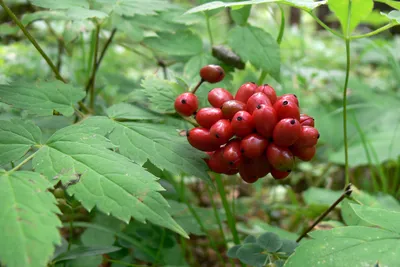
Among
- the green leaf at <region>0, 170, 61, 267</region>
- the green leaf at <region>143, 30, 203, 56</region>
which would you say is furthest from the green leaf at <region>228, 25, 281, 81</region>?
the green leaf at <region>0, 170, 61, 267</region>

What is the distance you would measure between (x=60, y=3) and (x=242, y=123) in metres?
0.91

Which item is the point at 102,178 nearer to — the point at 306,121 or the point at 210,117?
the point at 210,117

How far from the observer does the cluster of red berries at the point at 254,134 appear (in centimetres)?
104

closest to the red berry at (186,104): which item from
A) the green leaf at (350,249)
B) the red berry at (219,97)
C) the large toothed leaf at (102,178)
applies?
the red berry at (219,97)

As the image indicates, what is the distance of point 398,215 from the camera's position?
3.39 ft

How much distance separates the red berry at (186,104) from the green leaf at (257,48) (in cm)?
39

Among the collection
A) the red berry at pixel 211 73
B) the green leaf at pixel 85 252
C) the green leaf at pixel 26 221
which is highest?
the red berry at pixel 211 73

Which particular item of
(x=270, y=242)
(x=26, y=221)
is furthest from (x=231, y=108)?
(x=26, y=221)

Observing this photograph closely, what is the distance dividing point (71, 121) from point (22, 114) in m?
A: 0.21

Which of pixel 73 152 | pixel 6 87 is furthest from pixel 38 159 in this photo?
pixel 6 87

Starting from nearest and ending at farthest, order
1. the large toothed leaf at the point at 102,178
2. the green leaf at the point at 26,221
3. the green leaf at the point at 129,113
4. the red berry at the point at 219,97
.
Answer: the green leaf at the point at 26,221 < the large toothed leaf at the point at 102,178 < the red berry at the point at 219,97 < the green leaf at the point at 129,113

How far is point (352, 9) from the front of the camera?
1208mm

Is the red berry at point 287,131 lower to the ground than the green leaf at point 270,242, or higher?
higher

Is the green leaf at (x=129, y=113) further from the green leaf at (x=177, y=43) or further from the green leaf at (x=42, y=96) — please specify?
the green leaf at (x=177, y=43)
